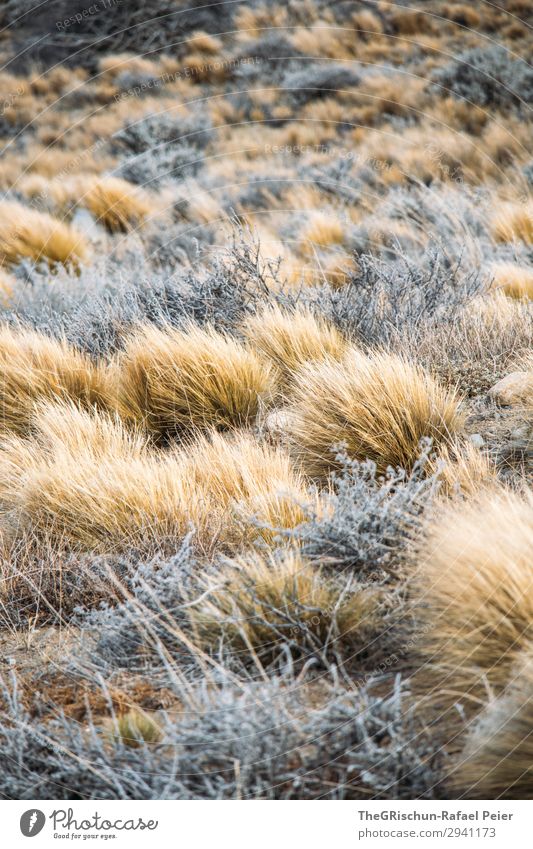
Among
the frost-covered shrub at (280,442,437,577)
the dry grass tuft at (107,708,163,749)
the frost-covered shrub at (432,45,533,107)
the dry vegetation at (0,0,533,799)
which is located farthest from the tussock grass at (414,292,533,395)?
the frost-covered shrub at (432,45,533,107)

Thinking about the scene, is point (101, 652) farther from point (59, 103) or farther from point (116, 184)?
point (59, 103)

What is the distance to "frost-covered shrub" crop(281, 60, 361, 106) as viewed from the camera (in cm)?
1276

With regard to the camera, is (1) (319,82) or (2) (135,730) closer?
(2) (135,730)

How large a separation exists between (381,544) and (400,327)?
2.04 metres

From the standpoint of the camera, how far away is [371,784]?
127 cm

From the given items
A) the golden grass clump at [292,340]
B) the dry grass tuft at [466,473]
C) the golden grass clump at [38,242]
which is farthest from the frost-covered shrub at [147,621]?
the golden grass clump at [38,242]

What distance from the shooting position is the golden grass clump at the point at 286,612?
157 cm

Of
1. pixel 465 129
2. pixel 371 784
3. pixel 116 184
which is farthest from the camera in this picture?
pixel 465 129

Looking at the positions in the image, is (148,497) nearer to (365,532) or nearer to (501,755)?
(365,532)

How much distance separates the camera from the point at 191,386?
3.10 meters

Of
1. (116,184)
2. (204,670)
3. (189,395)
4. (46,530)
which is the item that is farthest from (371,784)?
(116,184)

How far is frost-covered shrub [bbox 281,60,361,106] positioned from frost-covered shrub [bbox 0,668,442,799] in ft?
42.9
